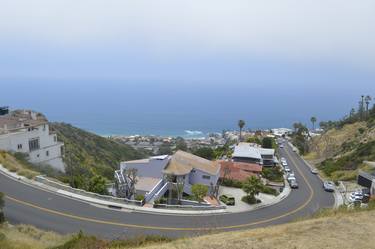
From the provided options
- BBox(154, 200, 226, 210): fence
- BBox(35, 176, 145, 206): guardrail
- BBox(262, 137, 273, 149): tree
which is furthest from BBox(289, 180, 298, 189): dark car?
BBox(262, 137, 273, 149): tree

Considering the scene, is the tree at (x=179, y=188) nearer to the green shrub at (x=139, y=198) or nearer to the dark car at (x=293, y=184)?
the green shrub at (x=139, y=198)

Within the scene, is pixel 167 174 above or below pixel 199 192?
above

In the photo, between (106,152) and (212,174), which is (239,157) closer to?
(212,174)

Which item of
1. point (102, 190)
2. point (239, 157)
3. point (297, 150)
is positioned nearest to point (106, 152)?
A: point (239, 157)

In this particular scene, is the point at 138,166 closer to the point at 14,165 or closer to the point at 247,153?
the point at 14,165

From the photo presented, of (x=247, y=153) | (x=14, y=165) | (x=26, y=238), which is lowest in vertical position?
(x=247, y=153)

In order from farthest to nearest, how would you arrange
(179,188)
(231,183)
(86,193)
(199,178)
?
(231,183), (199,178), (179,188), (86,193)

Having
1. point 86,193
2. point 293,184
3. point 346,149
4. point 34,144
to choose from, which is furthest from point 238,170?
point 346,149
